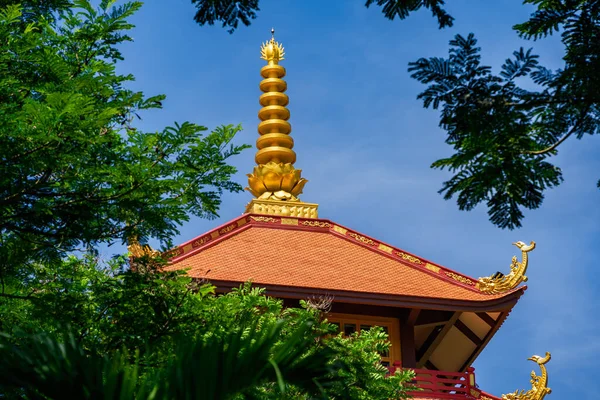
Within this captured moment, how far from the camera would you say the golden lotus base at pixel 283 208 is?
22.0m

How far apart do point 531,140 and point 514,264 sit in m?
13.8

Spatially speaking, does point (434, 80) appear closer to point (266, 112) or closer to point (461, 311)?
point (461, 311)

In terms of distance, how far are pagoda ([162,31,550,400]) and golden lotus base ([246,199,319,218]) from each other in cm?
58

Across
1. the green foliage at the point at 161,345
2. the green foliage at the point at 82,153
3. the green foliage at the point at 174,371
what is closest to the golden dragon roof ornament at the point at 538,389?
the green foliage at the point at 161,345

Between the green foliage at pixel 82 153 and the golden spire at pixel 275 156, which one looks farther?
the golden spire at pixel 275 156

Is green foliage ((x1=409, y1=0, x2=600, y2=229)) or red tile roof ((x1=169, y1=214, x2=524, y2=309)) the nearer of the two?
green foliage ((x1=409, y1=0, x2=600, y2=229))

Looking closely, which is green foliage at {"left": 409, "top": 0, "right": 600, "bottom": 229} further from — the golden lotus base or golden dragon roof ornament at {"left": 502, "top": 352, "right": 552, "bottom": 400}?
the golden lotus base

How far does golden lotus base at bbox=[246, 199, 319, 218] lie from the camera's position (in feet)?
72.1

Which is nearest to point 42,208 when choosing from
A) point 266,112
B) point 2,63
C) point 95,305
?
point 2,63

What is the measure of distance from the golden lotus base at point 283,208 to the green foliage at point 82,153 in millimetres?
11880

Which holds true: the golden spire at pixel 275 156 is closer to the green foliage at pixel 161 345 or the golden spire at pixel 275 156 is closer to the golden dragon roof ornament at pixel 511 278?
the golden dragon roof ornament at pixel 511 278

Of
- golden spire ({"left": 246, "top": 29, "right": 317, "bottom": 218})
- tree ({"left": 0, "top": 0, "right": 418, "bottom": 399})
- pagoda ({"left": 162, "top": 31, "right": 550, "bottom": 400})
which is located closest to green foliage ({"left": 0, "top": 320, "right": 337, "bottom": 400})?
tree ({"left": 0, "top": 0, "right": 418, "bottom": 399})

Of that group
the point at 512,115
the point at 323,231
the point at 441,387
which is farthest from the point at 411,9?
the point at 323,231

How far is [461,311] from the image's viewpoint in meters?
18.0
